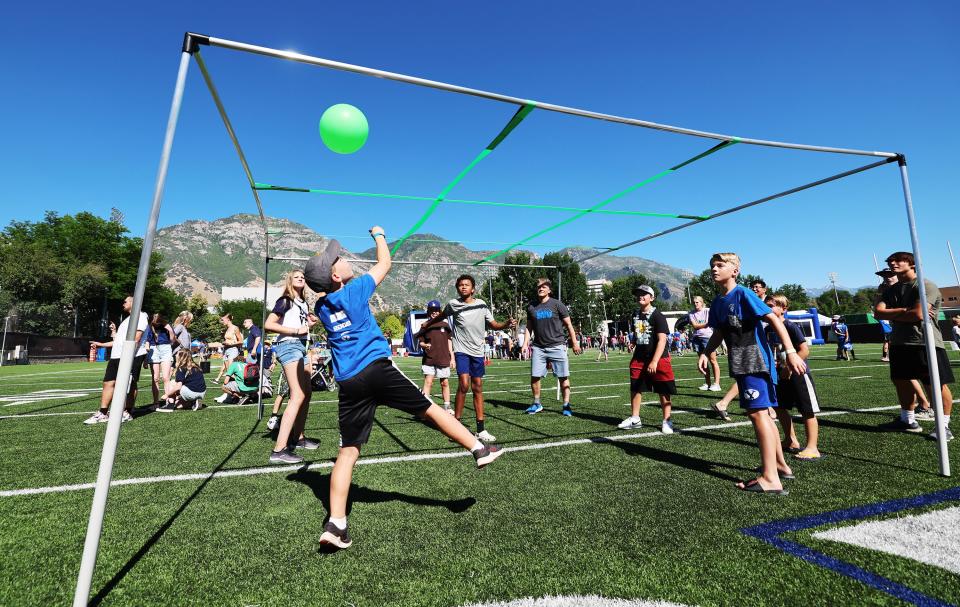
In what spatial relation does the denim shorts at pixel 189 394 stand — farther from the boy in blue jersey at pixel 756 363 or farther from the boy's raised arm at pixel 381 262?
the boy in blue jersey at pixel 756 363

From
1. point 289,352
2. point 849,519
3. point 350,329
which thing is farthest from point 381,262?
point 849,519

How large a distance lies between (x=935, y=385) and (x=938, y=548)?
6.83ft

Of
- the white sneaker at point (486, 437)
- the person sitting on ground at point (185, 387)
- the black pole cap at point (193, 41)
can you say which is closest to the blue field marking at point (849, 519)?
the white sneaker at point (486, 437)

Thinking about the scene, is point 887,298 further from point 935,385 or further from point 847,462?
point 847,462

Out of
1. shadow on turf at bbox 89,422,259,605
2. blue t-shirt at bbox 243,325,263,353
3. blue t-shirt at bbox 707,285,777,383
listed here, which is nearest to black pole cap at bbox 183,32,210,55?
shadow on turf at bbox 89,422,259,605

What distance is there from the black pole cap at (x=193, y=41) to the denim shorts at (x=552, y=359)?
19.9 ft

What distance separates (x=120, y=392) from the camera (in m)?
2.23

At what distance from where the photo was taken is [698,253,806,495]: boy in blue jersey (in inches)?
148

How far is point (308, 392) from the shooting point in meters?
5.26

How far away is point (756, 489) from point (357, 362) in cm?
329

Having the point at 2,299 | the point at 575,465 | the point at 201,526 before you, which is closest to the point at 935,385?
the point at 575,465

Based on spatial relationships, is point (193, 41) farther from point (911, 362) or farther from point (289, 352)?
point (911, 362)

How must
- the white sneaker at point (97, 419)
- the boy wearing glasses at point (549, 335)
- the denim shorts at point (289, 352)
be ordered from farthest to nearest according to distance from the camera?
the boy wearing glasses at point (549, 335), the white sneaker at point (97, 419), the denim shorts at point (289, 352)

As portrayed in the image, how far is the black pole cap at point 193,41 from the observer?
278 centimetres
